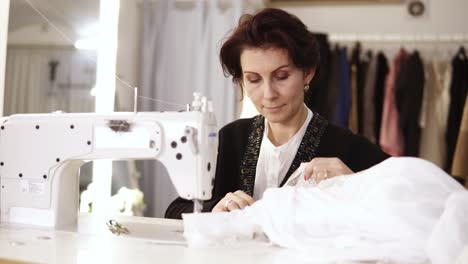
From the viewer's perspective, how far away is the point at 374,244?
76 cm

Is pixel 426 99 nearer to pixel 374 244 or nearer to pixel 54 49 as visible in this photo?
pixel 54 49

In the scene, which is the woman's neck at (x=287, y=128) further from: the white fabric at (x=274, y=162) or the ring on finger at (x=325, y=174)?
the ring on finger at (x=325, y=174)

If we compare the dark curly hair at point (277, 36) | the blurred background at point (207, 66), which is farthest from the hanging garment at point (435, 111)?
the dark curly hair at point (277, 36)

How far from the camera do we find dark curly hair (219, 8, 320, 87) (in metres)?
1.26

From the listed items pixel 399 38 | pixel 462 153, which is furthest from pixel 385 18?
pixel 462 153

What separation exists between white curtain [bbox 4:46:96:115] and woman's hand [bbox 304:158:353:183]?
106 centimetres

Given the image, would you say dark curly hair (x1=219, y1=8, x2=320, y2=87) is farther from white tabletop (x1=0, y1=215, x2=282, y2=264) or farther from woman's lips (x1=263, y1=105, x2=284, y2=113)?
white tabletop (x1=0, y1=215, x2=282, y2=264)

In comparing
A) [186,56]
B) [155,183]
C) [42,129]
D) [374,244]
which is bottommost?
[155,183]

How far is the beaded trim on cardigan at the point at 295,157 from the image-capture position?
53.7 inches

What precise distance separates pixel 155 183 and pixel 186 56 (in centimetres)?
74

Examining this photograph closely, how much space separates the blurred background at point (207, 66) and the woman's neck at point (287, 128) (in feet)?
1.00

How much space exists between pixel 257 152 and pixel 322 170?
40 cm

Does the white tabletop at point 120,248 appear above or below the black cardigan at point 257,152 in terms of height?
below

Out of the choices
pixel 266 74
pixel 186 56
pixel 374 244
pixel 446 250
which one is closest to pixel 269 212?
pixel 374 244
